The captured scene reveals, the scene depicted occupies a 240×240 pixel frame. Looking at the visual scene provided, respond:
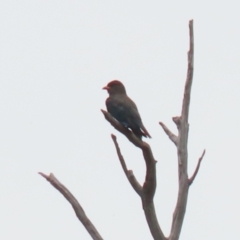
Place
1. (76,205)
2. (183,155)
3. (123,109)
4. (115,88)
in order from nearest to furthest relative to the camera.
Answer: (76,205) → (183,155) → (123,109) → (115,88)

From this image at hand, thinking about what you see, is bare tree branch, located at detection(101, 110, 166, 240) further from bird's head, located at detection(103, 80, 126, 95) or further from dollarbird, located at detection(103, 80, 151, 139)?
bird's head, located at detection(103, 80, 126, 95)

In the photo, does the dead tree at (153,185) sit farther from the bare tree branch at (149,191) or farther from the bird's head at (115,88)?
the bird's head at (115,88)

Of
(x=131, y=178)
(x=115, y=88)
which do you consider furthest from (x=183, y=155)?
(x=115, y=88)

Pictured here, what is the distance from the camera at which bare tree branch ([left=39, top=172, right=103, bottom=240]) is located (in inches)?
249

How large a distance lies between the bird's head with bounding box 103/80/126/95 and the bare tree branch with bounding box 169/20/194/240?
254 centimetres

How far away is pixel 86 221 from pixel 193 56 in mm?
1778

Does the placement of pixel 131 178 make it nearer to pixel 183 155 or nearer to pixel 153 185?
pixel 153 185

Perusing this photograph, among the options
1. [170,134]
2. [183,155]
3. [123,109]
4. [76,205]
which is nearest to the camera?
[76,205]

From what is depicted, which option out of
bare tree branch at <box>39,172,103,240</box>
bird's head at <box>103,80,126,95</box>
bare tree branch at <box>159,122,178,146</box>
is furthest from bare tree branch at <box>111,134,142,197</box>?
bird's head at <box>103,80,126,95</box>

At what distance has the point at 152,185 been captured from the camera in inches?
258

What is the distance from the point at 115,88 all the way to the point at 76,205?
3.39 m

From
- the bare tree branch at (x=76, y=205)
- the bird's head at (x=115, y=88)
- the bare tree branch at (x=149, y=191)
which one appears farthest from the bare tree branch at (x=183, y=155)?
the bird's head at (x=115, y=88)

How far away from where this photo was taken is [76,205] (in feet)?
21.0

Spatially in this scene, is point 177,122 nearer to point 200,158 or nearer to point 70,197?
point 200,158
